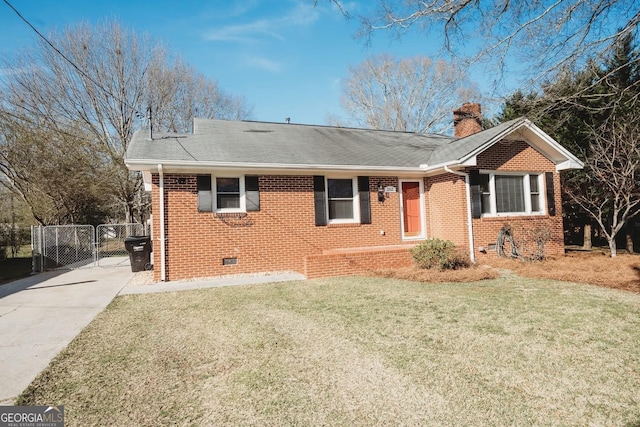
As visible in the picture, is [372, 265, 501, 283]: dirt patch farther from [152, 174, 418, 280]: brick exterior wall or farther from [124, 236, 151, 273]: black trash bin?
[124, 236, 151, 273]: black trash bin

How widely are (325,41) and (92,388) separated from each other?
10048mm

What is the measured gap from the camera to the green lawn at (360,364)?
Result: 8.76 feet

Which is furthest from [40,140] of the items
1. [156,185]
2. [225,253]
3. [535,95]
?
[535,95]

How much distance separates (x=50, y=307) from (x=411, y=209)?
9.66m

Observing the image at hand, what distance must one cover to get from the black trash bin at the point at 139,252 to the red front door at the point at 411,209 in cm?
822

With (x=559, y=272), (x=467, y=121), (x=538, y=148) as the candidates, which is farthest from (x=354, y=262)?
(x=467, y=121)

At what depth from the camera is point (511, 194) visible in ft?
35.2

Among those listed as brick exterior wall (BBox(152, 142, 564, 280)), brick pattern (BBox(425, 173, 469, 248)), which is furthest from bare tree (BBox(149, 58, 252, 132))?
brick pattern (BBox(425, 173, 469, 248))

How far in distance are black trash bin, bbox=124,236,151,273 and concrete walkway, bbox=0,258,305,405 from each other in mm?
384

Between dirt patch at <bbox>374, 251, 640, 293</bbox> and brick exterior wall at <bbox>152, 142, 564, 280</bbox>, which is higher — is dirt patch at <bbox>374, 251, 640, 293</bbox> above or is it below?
below

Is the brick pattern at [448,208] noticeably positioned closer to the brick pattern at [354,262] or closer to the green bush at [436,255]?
the green bush at [436,255]

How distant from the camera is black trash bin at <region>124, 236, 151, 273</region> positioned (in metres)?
10.4

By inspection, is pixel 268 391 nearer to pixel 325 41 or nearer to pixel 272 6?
pixel 272 6

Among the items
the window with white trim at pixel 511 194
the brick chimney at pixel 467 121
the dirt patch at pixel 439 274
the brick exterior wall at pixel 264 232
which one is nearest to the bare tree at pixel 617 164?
the window with white trim at pixel 511 194
